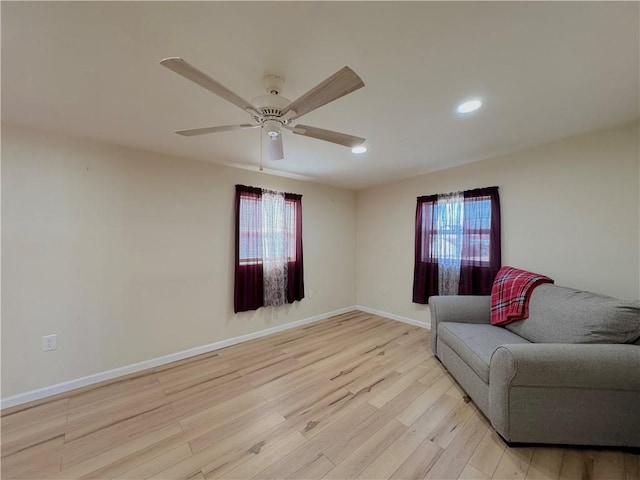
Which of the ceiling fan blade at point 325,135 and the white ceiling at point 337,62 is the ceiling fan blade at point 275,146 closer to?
the ceiling fan blade at point 325,135

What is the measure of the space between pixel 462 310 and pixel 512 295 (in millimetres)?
461

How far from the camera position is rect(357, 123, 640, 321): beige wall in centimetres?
212

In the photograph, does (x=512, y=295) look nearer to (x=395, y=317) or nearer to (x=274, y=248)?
(x=395, y=317)

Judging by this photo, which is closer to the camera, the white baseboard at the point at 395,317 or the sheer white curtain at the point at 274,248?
the sheer white curtain at the point at 274,248

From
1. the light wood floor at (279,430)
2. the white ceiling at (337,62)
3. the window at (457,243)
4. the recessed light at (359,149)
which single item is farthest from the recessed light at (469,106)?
the light wood floor at (279,430)

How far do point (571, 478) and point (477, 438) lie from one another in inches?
17.3

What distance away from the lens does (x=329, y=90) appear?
1.18 meters

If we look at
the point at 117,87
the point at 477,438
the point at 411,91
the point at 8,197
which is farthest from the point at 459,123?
the point at 8,197

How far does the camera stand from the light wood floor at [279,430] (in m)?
1.42

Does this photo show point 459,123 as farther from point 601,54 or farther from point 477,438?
point 477,438

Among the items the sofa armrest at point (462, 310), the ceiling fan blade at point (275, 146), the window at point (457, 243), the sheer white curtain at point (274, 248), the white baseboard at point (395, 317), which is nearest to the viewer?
the ceiling fan blade at point (275, 146)

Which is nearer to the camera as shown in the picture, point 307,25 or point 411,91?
point 307,25

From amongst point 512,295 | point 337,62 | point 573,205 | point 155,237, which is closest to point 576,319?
point 512,295

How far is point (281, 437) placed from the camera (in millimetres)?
1657
